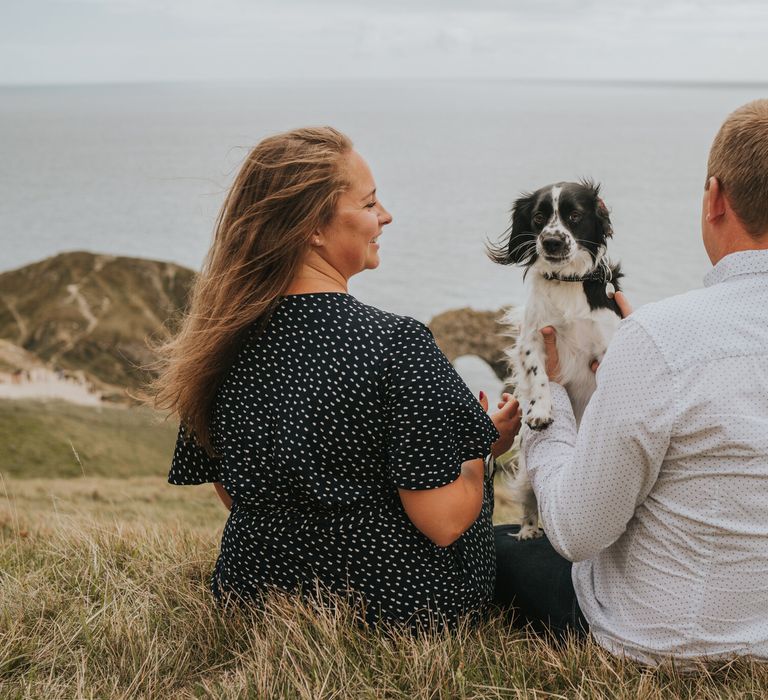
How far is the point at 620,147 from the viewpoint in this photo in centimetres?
7931

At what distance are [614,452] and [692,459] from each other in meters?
0.18

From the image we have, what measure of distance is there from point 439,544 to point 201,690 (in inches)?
31.2

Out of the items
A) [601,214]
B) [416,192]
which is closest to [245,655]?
[601,214]

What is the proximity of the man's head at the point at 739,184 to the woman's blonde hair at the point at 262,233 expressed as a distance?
37.9 inches

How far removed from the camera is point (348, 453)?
7.37ft

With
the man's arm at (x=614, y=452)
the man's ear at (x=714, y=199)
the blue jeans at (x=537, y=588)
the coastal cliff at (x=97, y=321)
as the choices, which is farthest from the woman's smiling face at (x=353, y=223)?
the coastal cliff at (x=97, y=321)

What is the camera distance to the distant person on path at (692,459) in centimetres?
182

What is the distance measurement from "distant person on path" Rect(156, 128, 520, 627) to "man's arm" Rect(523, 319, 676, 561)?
0.99 ft

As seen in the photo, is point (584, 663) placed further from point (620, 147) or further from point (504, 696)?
point (620, 147)

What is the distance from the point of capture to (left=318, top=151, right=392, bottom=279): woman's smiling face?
2.33m

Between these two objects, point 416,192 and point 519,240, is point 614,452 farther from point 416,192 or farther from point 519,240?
point 416,192

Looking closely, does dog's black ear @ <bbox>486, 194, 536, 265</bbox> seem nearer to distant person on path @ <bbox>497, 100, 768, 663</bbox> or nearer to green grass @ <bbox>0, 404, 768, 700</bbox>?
distant person on path @ <bbox>497, 100, 768, 663</bbox>

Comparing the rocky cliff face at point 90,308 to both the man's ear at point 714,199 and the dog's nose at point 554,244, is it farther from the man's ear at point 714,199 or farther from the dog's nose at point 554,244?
the man's ear at point 714,199

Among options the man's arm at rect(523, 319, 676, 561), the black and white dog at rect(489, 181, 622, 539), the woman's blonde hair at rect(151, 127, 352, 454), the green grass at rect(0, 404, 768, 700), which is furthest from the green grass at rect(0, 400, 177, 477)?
the man's arm at rect(523, 319, 676, 561)
